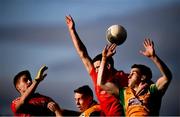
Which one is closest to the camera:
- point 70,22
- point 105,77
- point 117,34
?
point 117,34

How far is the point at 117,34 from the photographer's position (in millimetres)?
3846

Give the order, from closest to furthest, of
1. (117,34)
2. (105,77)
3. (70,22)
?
(117,34) < (105,77) < (70,22)

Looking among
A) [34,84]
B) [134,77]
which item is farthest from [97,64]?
[34,84]

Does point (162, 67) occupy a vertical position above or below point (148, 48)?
below

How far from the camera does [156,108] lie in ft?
12.8

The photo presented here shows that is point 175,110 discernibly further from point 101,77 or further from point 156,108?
point 101,77

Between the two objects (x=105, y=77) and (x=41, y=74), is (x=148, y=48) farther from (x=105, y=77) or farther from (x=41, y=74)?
(x=41, y=74)

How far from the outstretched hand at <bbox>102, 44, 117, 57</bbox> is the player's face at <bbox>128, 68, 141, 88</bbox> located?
0.66 ft

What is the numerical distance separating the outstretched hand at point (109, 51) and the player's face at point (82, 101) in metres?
0.36

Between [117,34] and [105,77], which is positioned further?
[105,77]

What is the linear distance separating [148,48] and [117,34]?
0.30 meters

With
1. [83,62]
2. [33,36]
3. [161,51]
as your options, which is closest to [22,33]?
[33,36]

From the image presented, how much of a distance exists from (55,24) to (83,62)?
373mm

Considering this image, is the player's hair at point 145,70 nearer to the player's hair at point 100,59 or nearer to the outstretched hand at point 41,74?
the player's hair at point 100,59
